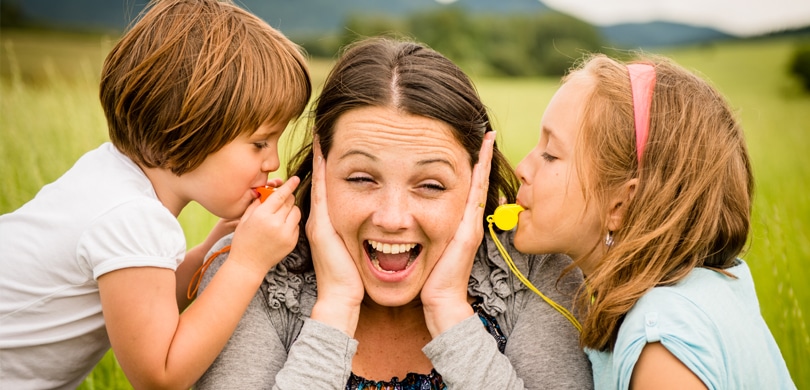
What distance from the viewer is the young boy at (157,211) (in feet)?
8.08

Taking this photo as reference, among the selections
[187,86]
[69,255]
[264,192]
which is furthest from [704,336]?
[69,255]

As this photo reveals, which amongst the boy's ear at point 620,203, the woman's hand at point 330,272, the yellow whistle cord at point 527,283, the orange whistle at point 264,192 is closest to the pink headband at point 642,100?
the boy's ear at point 620,203

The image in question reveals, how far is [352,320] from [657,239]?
1261mm

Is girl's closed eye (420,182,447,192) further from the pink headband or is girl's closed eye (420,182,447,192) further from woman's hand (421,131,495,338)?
the pink headband

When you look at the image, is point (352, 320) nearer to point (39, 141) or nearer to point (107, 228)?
point (107, 228)

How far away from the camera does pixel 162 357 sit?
96.0 inches

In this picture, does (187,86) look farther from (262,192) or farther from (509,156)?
(509,156)

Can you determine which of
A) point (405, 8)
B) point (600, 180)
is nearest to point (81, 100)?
point (600, 180)

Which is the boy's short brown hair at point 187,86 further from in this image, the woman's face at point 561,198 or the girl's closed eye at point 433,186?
the woman's face at point 561,198

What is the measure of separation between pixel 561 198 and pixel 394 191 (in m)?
0.72

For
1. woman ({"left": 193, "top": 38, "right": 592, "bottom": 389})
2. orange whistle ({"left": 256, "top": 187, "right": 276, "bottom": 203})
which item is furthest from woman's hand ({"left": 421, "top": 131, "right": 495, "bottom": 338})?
orange whistle ({"left": 256, "top": 187, "right": 276, "bottom": 203})

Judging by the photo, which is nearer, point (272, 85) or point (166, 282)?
point (166, 282)

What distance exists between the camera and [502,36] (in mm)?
35625

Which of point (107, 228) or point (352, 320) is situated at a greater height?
point (107, 228)
